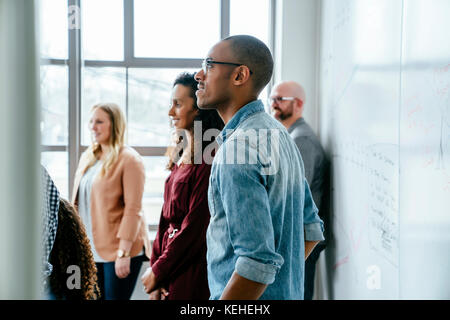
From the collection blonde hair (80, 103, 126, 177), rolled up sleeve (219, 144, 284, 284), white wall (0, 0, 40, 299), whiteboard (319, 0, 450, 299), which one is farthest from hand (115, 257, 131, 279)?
white wall (0, 0, 40, 299)

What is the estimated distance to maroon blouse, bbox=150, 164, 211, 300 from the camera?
1316mm

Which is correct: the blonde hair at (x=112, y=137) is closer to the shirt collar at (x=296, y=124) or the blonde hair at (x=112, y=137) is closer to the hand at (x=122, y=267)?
the hand at (x=122, y=267)

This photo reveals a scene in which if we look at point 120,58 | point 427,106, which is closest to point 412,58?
point 427,106

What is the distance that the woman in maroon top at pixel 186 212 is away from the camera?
4.34 ft

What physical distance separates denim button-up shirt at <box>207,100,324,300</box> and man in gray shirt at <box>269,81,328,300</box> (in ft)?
3.80

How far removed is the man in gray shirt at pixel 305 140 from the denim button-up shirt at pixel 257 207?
1.16 m

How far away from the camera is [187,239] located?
133cm

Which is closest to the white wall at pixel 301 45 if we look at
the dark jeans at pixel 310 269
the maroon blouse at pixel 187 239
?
the dark jeans at pixel 310 269

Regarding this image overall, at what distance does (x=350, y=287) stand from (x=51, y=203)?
1.36 metres

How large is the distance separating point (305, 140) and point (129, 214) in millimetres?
932

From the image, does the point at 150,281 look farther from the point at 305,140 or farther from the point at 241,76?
the point at 305,140

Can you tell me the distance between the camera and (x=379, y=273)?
152cm

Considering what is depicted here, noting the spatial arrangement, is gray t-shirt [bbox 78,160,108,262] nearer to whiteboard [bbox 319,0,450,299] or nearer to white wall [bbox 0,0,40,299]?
whiteboard [bbox 319,0,450,299]
